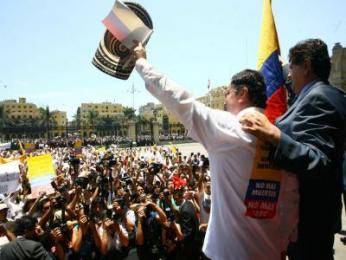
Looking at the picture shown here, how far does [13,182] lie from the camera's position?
7.43m

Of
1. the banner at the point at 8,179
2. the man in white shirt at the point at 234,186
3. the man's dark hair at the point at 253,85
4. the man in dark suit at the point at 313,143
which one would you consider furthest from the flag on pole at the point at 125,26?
the banner at the point at 8,179

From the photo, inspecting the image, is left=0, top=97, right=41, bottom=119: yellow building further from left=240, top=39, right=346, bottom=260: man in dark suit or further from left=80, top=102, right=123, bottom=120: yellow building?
left=240, top=39, right=346, bottom=260: man in dark suit

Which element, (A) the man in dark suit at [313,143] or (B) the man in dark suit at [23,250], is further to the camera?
(B) the man in dark suit at [23,250]

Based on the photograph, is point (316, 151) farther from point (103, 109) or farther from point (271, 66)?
point (103, 109)

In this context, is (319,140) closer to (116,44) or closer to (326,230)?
(326,230)

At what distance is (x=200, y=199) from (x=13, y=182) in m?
3.92

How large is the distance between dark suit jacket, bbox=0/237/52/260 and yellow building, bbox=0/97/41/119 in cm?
12847

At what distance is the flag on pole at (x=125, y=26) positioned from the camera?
6.56ft

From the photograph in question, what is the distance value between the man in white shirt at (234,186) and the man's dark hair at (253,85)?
121 mm

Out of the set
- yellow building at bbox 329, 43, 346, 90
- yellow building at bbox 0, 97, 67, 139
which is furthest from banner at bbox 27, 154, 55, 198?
yellow building at bbox 0, 97, 67, 139

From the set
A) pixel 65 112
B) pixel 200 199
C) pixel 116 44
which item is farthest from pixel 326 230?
pixel 65 112

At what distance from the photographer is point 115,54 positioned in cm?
226

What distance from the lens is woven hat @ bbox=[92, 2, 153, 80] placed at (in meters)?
2.21

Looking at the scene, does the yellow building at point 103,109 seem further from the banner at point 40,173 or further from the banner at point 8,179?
the banner at point 8,179
